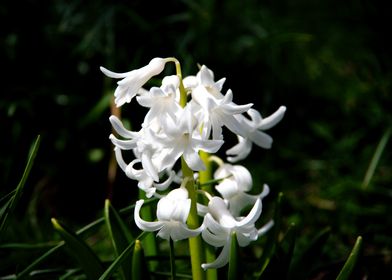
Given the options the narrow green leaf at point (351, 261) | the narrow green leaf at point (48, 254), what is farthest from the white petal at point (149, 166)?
the narrow green leaf at point (351, 261)

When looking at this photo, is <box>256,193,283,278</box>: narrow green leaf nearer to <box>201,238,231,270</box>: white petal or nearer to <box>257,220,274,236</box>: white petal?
<box>257,220,274,236</box>: white petal

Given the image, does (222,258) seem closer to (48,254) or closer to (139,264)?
(139,264)

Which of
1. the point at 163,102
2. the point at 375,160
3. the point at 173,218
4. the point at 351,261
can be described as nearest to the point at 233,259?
the point at 173,218

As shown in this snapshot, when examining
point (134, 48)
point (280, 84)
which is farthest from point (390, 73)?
point (134, 48)

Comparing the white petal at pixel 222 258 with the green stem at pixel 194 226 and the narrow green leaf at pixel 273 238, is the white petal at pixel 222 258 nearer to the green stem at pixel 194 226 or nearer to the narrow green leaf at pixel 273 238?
the green stem at pixel 194 226

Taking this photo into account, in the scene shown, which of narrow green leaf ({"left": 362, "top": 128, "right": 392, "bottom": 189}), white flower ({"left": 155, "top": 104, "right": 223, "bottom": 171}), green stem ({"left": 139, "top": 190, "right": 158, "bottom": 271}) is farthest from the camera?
narrow green leaf ({"left": 362, "top": 128, "right": 392, "bottom": 189})

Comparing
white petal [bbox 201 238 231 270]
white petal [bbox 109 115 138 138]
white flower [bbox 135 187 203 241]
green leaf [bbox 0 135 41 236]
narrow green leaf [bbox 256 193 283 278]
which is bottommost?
narrow green leaf [bbox 256 193 283 278]

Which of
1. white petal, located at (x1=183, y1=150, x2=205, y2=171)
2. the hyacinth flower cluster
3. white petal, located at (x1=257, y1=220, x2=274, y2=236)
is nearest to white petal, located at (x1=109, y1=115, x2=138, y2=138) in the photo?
the hyacinth flower cluster
